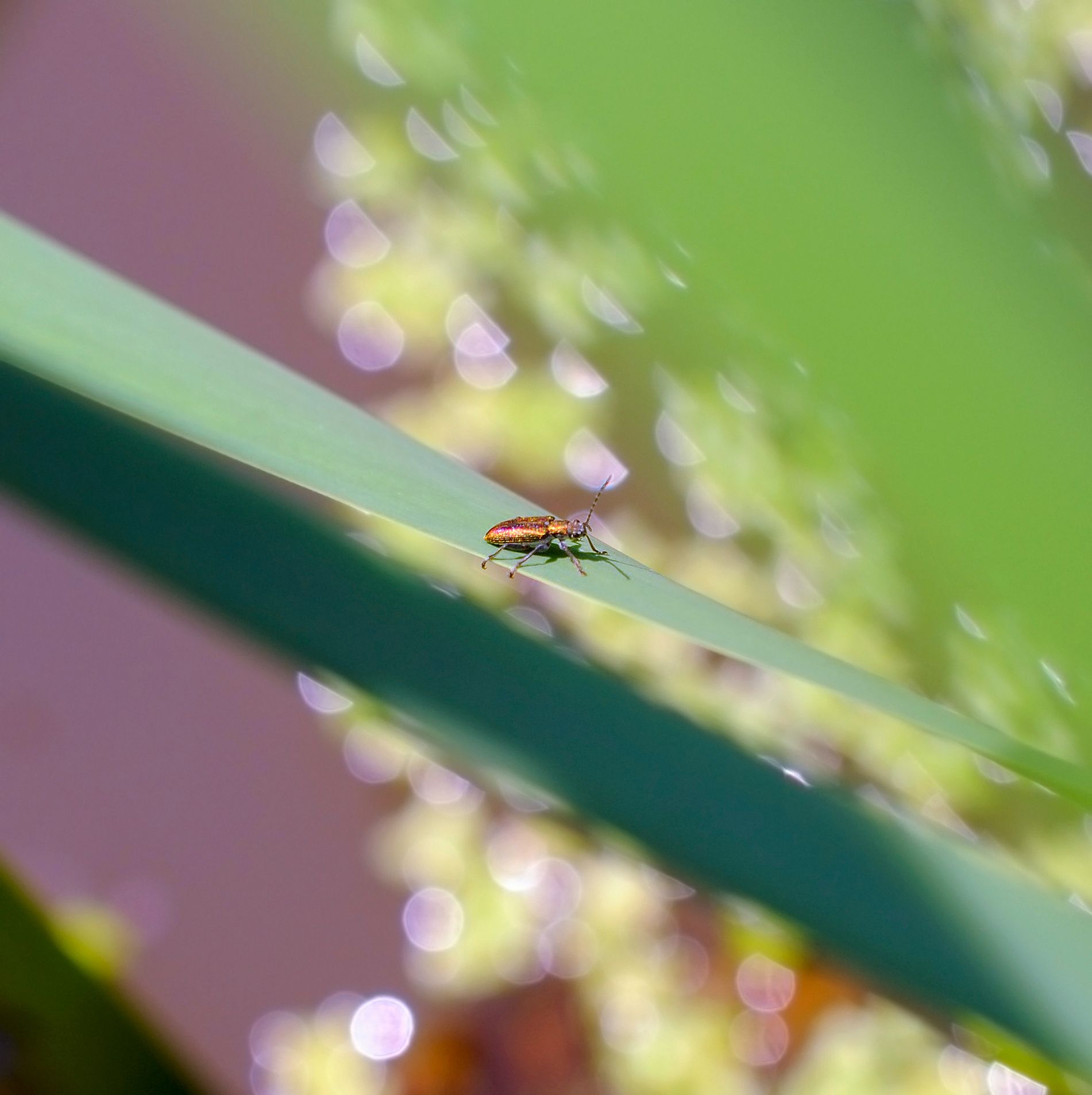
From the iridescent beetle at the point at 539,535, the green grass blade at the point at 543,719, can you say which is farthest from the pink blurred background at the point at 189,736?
the green grass blade at the point at 543,719

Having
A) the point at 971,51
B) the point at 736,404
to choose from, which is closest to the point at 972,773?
the point at 736,404

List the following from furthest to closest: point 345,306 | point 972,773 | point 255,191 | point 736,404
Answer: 1. point 255,191
2. point 345,306
3. point 736,404
4. point 972,773

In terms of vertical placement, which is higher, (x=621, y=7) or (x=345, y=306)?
(x=621, y=7)

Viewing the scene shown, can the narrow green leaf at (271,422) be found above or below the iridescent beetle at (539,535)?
above

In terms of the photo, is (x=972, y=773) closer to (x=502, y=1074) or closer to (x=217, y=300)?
(x=502, y=1074)

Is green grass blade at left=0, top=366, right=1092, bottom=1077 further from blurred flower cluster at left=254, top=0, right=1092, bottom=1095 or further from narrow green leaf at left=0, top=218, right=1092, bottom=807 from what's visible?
blurred flower cluster at left=254, top=0, right=1092, bottom=1095

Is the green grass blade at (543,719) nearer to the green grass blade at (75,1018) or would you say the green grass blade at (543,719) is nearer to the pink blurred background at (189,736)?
the green grass blade at (75,1018)
